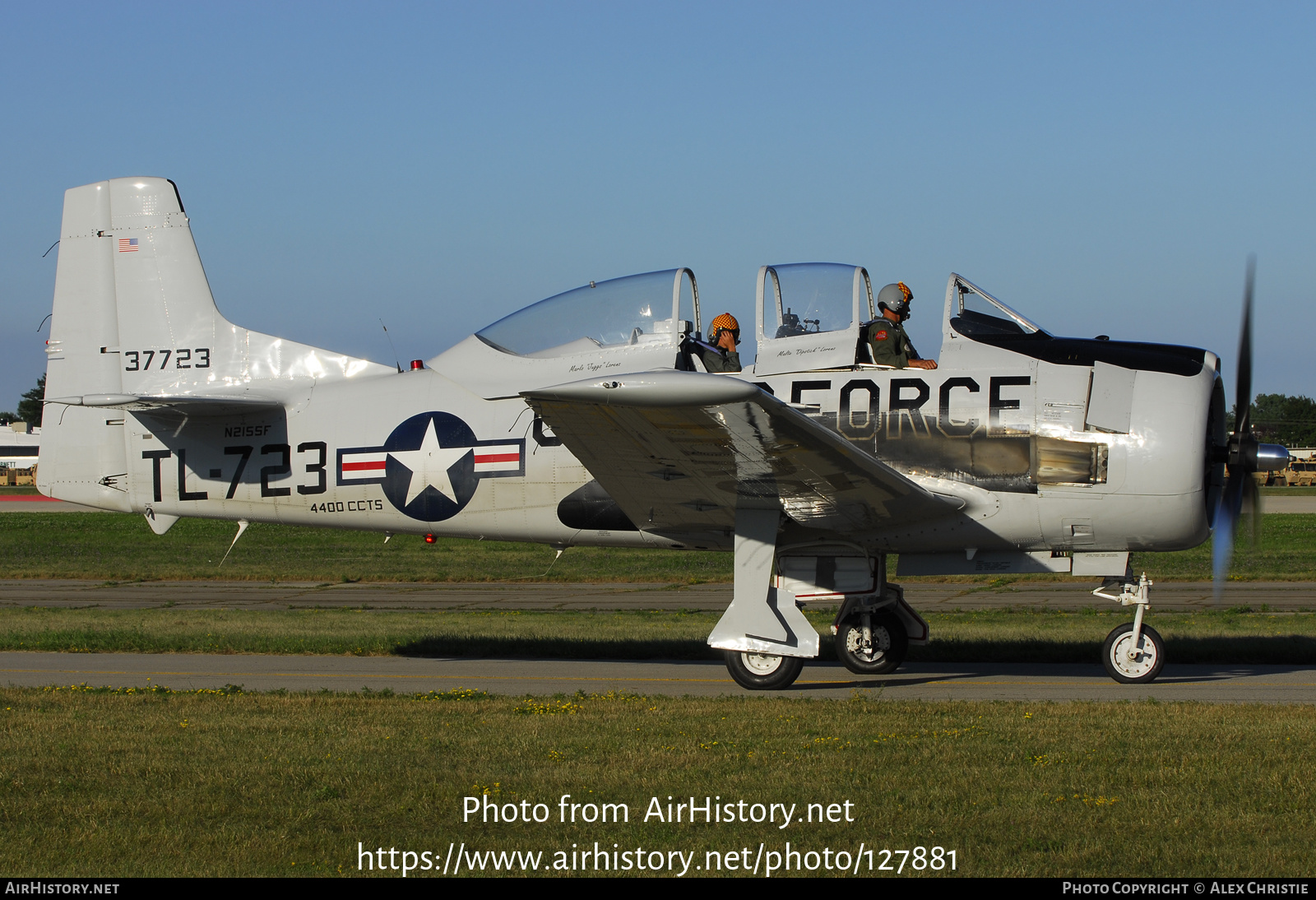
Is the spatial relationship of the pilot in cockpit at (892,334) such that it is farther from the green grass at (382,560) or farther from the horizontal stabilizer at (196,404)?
the green grass at (382,560)

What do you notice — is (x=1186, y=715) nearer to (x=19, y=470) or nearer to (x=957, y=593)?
(x=957, y=593)

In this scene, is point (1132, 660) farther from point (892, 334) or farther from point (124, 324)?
point (124, 324)

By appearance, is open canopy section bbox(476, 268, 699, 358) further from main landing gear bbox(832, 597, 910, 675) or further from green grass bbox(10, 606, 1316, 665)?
green grass bbox(10, 606, 1316, 665)

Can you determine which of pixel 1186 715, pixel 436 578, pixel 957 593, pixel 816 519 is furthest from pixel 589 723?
pixel 436 578

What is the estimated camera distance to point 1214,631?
1412cm

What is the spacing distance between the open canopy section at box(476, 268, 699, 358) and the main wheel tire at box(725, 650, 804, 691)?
3.01 meters

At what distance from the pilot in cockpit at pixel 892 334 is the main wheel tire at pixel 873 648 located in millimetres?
2736

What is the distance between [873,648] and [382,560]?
20.1 metres

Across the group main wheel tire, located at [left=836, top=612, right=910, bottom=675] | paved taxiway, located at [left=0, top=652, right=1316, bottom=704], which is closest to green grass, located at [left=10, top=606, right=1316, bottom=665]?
paved taxiway, located at [left=0, top=652, right=1316, bottom=704]

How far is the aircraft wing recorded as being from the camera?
7.48 metres

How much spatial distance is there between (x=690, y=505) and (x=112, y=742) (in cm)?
500

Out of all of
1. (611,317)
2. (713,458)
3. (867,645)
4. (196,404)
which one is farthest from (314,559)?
(713,458)

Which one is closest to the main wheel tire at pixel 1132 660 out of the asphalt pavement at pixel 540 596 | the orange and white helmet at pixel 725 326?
the orange and white helmet at pixel 725 326

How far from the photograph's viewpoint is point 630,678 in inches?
441
